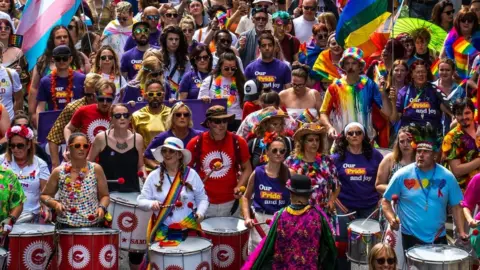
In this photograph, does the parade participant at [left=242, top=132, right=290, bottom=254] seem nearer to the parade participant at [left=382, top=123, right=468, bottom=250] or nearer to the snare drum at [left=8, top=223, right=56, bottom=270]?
the parade participant at [left=382, top=123, right=468, bottom=250]

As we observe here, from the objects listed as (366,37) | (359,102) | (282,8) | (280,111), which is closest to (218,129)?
(280,111)

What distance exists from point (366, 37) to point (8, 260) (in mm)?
5787

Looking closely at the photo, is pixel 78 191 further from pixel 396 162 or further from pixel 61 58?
pixel 61 58

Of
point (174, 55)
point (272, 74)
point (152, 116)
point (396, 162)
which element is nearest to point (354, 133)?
point (396, 162)

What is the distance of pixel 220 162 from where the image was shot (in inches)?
596

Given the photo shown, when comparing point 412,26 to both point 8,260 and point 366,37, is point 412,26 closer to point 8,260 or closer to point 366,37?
point 366,37

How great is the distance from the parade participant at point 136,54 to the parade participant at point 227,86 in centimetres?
152

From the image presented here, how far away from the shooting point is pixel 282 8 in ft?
74.4

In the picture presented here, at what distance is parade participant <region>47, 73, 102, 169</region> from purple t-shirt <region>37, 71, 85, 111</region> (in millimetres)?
706

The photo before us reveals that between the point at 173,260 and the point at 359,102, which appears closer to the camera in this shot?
the point at 173,260

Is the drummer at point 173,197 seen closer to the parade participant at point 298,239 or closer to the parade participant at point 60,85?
the parade participant at point 298,239

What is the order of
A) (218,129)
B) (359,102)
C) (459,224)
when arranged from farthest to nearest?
1. (359,102)
2. (218,129)
3. (459,224)

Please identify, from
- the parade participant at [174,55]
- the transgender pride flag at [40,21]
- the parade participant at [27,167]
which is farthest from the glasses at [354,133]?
the transgender pride flag at [40,21]

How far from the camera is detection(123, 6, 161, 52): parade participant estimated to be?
20078 mm
